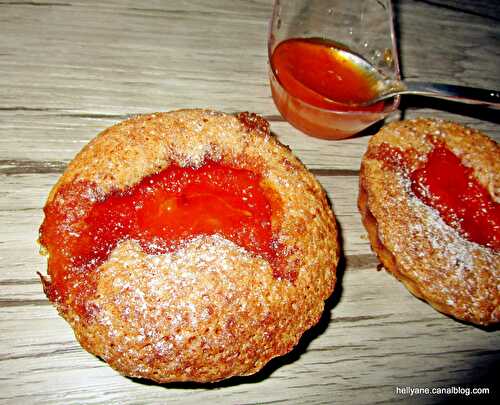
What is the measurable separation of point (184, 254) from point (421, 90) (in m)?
1.54

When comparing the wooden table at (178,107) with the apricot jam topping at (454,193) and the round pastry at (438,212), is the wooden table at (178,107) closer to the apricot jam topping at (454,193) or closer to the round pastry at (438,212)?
the round pastry at (438,212)

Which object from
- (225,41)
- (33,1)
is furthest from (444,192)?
(33,1)

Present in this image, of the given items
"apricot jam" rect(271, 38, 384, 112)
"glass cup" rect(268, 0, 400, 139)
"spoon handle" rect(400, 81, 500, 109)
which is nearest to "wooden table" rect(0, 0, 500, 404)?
"glass cup" rect(268, 0, 400, 139)

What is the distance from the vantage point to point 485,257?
197 cm

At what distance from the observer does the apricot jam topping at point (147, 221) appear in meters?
1.57

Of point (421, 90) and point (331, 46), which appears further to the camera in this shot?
point (331, 46)

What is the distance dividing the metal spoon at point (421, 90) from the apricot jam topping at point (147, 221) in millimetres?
1022

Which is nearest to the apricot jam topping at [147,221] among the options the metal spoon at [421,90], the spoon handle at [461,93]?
the metal spoon at [421,90]

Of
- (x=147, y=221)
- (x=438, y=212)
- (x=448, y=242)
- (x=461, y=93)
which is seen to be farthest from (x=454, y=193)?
(x=147, y=221)

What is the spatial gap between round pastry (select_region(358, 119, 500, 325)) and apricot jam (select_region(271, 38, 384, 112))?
263 mm

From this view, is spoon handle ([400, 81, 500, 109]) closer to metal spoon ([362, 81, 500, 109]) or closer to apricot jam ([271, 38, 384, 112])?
metal spoon ([362, 81, 500, 109])

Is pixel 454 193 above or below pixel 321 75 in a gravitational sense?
below

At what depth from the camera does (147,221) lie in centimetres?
160

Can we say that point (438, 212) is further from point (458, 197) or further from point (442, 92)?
point (442, 92)
